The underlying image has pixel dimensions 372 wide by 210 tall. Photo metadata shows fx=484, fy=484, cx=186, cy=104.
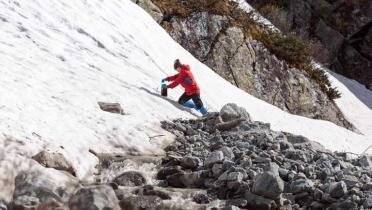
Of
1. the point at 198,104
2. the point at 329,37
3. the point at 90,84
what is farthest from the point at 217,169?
the point at 329,37

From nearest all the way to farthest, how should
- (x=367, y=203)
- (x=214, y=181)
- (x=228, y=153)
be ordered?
(x=367, y=203)
(x=214, y=181)
(x=228, y=153)

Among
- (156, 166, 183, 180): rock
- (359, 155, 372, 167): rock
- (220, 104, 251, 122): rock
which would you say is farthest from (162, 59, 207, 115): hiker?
(156, 166, 183, 180): rock

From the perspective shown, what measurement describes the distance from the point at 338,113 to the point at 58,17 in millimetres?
14794

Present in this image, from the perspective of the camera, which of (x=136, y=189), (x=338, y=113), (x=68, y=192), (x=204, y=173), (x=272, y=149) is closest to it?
(x=68, y=192)

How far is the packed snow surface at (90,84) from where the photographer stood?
23.5 feet

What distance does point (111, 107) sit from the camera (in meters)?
9.12

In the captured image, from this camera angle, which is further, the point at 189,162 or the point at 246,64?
the point at 246,64

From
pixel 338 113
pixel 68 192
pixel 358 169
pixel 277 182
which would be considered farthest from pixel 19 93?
pixel 338 113

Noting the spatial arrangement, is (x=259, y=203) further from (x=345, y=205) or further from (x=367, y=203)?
(x=367, y=203)

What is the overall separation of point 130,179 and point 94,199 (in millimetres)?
1255

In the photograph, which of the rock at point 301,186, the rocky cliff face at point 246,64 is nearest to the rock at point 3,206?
the rock at point 301,186

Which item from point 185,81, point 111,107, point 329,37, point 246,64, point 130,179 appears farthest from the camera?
point 329,37

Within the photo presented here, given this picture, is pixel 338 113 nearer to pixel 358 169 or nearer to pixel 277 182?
pixel 358 169

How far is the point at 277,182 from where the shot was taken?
236 inches
